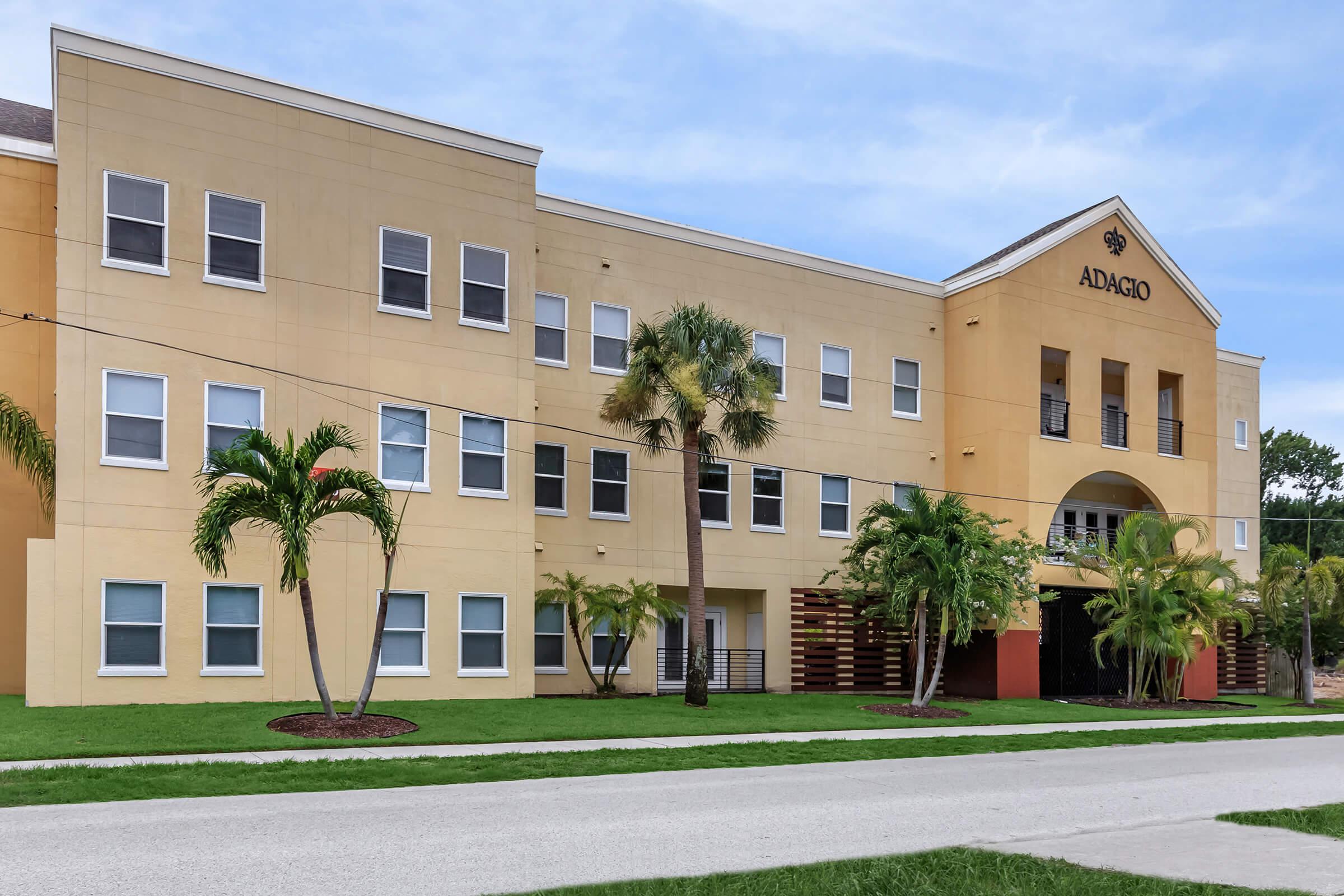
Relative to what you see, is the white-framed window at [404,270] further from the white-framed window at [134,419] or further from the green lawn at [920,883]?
the green lawn at [920,883]

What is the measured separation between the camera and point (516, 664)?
78.4ft

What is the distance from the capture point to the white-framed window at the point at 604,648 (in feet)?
86.8

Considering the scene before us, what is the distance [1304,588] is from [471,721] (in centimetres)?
2257

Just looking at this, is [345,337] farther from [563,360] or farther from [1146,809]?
[1146,809]

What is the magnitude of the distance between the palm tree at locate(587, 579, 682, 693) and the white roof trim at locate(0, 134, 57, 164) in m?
13.0

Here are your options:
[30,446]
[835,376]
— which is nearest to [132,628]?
[30,446]

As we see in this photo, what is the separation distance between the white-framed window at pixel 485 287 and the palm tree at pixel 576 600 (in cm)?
532

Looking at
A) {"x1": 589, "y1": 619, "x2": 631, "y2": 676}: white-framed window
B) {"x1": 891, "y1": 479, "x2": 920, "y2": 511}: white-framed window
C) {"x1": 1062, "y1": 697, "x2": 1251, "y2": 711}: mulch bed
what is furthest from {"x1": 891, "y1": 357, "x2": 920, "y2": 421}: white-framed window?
{"x1": 589, "y1": 619, "x2": 631, "y2": 676}: white-framed window

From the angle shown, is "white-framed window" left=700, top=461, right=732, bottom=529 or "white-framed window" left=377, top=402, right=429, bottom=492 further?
"white-framed window" left=700, top=461, right=732, bottom=529

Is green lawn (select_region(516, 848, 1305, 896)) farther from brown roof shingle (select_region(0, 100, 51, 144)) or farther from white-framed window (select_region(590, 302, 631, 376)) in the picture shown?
brown roof shingle (select_region(0, 100, 51, 144))

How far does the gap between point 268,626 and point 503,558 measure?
4.62 metres

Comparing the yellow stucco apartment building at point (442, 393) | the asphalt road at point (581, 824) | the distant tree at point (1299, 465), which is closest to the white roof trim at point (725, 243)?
the yellow stucco apartment building at point (442, 393)

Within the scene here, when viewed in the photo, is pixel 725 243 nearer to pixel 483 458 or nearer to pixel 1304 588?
pixel 483 458

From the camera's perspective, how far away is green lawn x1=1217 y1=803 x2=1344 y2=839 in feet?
35.5
